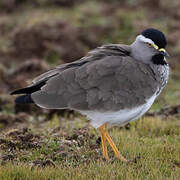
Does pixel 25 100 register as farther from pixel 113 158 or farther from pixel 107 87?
pixel 113 158

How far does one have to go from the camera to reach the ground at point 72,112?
16.8 ft

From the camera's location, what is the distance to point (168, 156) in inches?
222

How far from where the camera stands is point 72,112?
29.2ft

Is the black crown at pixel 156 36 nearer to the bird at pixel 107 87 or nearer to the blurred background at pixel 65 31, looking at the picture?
the bird at pixel 107 87

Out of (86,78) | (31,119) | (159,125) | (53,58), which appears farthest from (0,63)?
(86,78)

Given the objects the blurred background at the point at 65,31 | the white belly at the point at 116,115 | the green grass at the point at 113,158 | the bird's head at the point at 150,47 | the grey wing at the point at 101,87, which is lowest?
the blurred background at the point at 65,31

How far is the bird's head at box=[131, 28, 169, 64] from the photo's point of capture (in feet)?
18.1

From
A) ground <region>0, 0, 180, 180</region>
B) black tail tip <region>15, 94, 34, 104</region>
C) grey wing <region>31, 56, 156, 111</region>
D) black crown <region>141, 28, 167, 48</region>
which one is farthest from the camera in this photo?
black crown <region>141, 28, 167, 48</region>

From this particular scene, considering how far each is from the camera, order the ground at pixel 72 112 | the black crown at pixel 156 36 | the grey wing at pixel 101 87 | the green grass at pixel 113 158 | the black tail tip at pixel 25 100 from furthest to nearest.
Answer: the black crown at pixel 156 36, the black tail tip at pixel 25 100, the grey wing at pixel 101 87, the ground at pixel 72 112, the green grass at pixel 113 158

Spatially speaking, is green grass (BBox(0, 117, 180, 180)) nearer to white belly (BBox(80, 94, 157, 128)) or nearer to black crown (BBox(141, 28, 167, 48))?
white belly (BBox(80, 94, 157, 128))

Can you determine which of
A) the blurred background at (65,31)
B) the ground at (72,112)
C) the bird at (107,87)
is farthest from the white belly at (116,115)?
the blurred background at (65,31)

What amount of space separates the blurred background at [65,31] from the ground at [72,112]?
3cm

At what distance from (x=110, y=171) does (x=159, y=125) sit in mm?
2530

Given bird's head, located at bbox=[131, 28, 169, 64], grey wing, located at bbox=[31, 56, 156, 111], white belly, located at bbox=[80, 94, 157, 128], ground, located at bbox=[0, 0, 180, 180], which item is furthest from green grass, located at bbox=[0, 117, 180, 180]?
bird's head, located at bbox=[131, 28, 169, 64]
